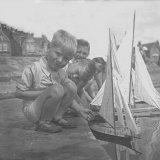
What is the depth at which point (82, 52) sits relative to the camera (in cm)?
269

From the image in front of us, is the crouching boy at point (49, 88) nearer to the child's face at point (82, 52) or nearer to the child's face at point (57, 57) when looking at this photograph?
the child's face at point (57, 57)

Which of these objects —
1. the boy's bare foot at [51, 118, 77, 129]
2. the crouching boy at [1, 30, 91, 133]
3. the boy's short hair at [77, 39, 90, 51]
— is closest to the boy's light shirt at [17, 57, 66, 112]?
the crouching boy at [1, 30, 91, 133]

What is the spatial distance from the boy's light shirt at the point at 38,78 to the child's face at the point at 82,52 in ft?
2.10

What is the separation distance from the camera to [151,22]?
273cm

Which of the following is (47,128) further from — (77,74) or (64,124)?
(77,74)

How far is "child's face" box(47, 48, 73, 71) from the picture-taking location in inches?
80.0

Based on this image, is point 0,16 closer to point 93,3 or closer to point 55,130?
point 93,3

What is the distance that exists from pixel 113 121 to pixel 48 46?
1.11m

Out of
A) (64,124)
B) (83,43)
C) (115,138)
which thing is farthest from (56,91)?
(115,138)

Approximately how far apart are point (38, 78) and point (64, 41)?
0.37 m

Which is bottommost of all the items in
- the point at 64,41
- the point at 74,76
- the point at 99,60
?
the point at 74,76

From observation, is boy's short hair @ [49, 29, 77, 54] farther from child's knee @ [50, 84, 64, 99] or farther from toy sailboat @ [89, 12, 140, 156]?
toy sailboat @ [89, 12, 140, 156]

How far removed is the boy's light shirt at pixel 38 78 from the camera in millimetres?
1936

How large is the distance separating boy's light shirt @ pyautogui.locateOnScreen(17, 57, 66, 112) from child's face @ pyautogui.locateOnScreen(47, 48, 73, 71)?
5 cm
